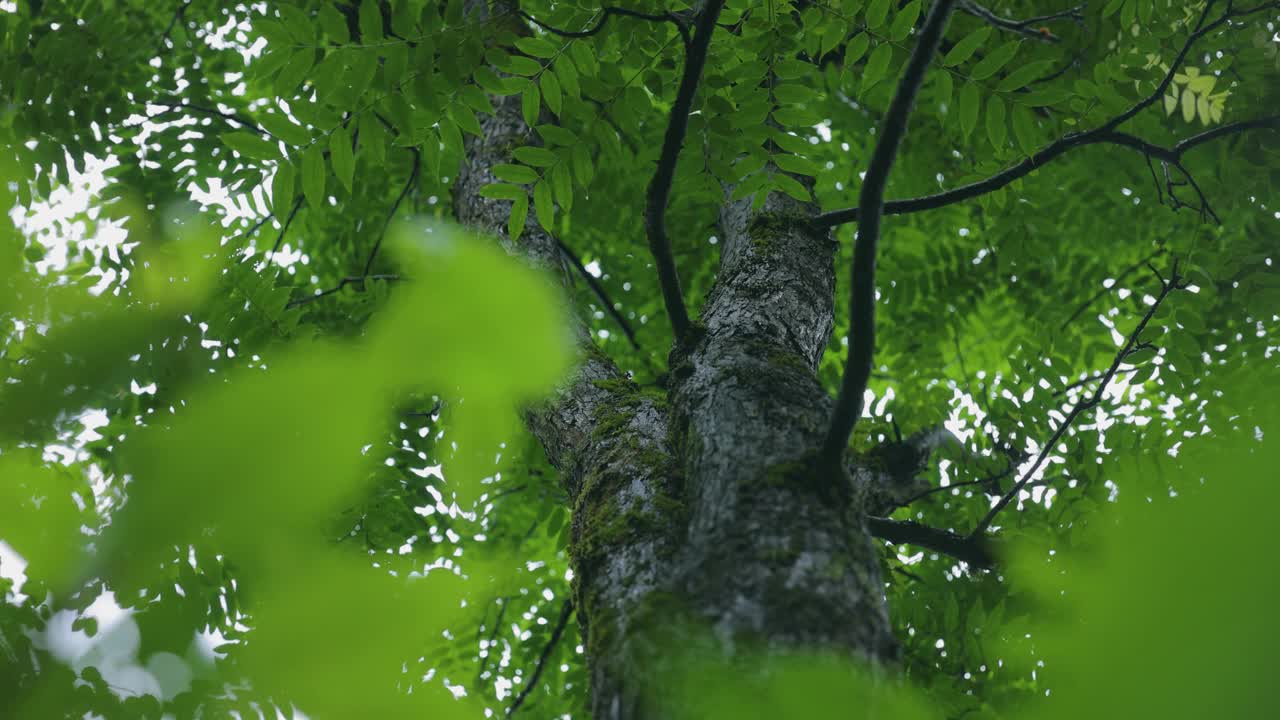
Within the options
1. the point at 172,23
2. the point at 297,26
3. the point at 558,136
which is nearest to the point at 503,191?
the point at 558,136

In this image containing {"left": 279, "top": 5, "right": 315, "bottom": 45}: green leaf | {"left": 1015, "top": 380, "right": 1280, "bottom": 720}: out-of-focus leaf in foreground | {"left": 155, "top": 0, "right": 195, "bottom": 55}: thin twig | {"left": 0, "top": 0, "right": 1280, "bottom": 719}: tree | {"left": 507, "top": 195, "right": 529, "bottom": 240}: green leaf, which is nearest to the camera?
{"left": 1015, "top": 380, "right": 1280, "bottom": 720}: out-of-focus leaf in foreground

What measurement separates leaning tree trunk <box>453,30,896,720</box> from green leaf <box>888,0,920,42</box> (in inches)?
25.9

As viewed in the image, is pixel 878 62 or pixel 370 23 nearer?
pixel 370 23

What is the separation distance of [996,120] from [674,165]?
0.85 metres

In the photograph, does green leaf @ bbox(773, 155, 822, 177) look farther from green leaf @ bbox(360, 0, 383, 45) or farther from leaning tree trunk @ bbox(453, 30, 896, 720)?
green leaf @ bbox(360, 0, 383, 45)

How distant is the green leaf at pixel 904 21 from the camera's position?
1771mm

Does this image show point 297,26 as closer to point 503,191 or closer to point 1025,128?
point 503,191

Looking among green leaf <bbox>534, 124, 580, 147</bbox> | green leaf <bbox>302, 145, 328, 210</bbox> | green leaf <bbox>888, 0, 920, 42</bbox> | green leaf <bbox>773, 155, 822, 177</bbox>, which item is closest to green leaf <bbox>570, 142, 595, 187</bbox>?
green leaf <bbox>534, 124, 580, 147</bbox>

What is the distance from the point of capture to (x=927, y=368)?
179 inches

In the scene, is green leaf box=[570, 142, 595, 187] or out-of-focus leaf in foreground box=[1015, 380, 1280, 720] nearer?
out-of-focus leaf in foreground box=[1015, 380, 1280, 720]

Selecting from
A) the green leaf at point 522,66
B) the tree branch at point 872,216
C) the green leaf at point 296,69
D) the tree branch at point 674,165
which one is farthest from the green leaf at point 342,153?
the tree branch at point 872,216

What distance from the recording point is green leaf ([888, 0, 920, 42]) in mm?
1771

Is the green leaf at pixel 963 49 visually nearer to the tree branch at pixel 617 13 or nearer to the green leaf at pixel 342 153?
the tree branch at pixel 617 13

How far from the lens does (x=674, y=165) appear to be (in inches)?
64.0
